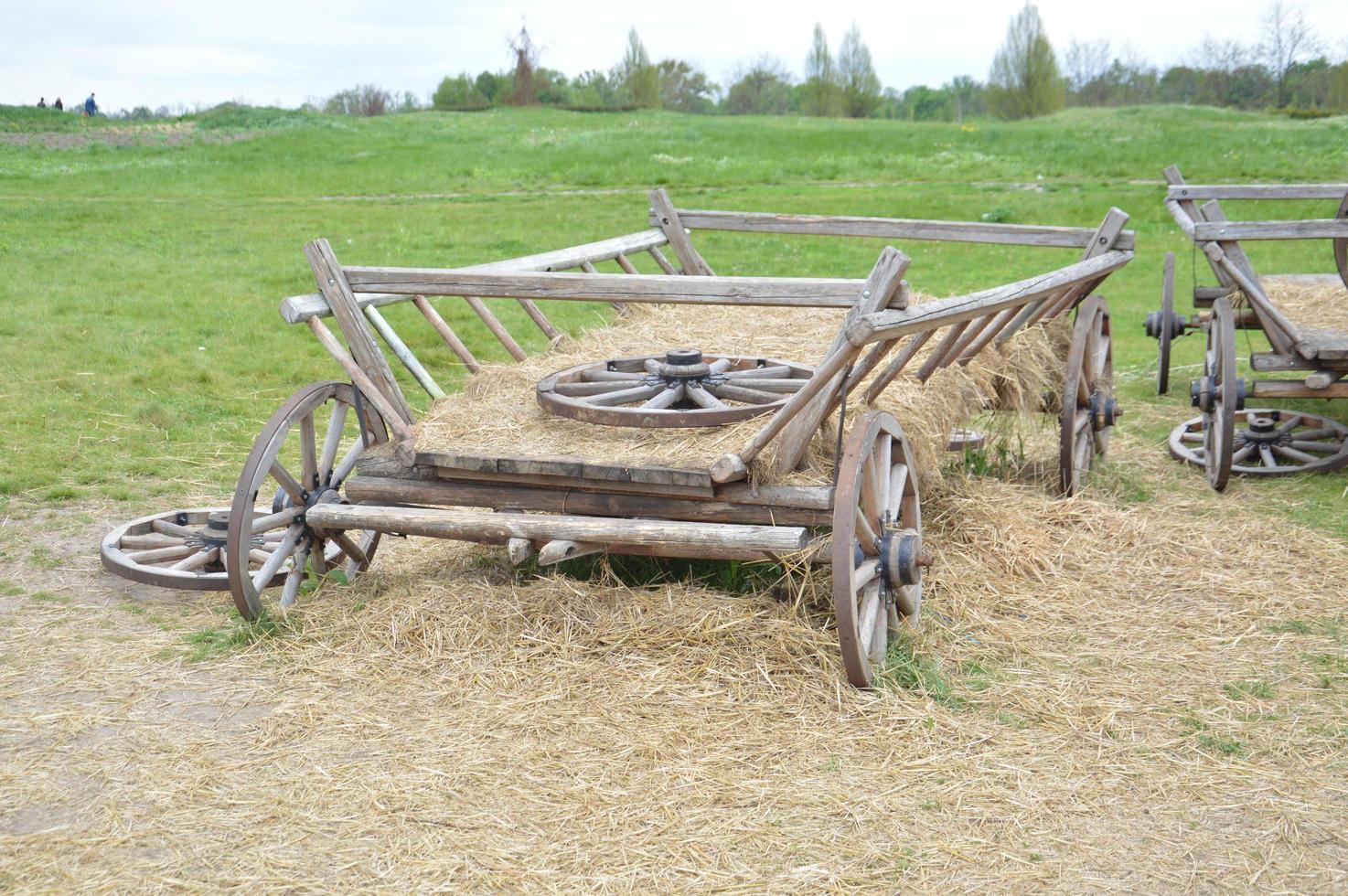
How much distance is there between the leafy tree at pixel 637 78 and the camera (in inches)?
2045

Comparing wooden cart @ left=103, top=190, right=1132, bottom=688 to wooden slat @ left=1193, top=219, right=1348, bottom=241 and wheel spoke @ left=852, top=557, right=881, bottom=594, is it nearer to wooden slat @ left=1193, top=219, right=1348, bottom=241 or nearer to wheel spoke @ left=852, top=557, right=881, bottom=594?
wheel spoke @ left=852, top=557, right=881, bottom=594

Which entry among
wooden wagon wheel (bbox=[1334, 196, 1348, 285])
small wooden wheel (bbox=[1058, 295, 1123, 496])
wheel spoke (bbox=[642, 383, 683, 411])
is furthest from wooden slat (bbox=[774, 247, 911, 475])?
wooden wagon wheel (bbox=[1334, 196, 1348, 285])

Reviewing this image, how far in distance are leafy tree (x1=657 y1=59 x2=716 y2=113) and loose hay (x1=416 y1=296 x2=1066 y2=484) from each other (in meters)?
52.7

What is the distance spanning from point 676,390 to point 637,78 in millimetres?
50817

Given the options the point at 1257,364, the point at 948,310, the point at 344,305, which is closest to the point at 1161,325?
the point at 1257,364

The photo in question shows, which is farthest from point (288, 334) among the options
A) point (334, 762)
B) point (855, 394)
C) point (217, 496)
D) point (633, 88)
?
point (633, 88)

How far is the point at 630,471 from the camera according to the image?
4293 mm

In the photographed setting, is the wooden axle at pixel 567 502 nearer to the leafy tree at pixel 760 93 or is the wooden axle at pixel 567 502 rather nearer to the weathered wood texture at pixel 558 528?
the weathered wood texture at pixel 558 528

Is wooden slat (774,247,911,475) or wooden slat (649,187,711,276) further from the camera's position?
wooden slat (649,187,711,276)

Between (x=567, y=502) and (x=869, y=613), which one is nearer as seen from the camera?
(x=869, y=613)

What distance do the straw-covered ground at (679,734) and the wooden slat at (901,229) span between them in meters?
2.06

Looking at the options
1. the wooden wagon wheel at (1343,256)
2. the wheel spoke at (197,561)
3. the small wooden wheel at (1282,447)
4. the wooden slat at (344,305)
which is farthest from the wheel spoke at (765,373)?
the wooden wagon wheel at (1343,256)

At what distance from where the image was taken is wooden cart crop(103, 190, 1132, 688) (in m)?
4.00

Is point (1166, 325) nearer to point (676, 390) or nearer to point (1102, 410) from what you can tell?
point (1102, 410)
